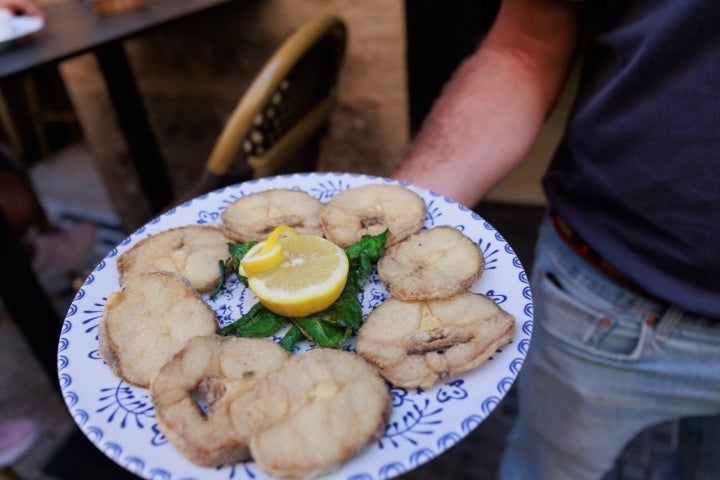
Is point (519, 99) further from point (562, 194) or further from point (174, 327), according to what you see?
point (174, 327)

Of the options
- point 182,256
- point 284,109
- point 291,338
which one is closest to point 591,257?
point 291,338

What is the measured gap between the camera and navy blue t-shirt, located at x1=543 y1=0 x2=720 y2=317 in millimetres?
1337

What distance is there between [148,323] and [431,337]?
669mm

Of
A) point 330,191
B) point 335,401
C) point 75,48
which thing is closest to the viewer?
point 335,401

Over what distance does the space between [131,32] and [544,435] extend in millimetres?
2729

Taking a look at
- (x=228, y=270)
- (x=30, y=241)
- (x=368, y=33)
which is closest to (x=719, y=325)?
(x=228, y=270)

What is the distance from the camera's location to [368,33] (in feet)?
11.1

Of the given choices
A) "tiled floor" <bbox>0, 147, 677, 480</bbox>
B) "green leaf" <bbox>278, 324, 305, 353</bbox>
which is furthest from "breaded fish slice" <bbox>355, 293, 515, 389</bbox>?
"tiled floor" <bbox>0, 147, 677, 480</bbox>

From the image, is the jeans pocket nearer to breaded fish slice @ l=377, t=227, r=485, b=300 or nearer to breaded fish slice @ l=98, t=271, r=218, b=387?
breaded fish slice @ l=377, t=227, r=485, b=300

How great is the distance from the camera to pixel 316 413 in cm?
102

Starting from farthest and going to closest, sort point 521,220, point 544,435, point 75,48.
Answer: point 521,220 → point 75,48 → point 544,435

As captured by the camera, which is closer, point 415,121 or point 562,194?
point 562,194

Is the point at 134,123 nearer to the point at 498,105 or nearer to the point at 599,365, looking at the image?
the point at 498,105

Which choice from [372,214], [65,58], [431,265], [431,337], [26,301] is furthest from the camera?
[26,301]
